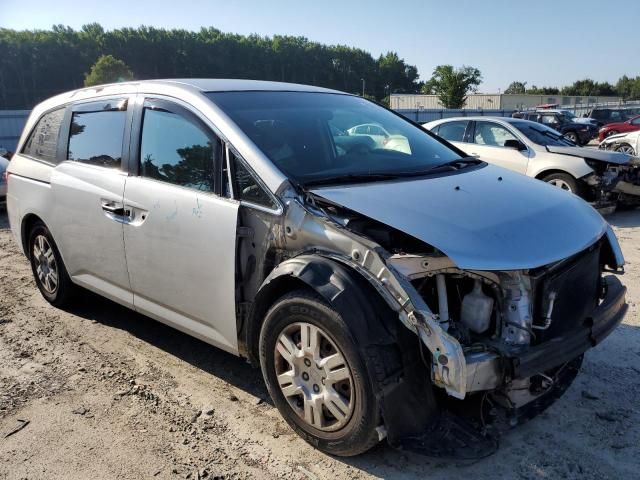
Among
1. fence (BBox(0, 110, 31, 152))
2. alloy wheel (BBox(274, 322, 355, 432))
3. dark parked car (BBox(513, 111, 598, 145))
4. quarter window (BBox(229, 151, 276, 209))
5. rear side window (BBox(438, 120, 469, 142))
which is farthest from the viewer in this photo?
dark parked car (BBox(513, 111, 598, 145))

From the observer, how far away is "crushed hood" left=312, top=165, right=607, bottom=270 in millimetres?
2426

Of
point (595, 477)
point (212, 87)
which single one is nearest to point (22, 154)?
point (212, 87)

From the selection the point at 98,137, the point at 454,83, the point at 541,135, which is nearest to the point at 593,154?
the point at 541,135

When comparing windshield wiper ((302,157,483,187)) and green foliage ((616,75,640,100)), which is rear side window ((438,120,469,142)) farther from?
green foliage ((616,75,640,100))

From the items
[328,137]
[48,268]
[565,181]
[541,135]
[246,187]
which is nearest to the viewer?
[246,187]

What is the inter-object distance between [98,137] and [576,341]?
3.38 m

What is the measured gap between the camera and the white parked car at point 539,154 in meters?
8.57

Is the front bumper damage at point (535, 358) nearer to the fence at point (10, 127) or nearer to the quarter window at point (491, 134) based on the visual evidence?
the quarter window at point (491, 134)

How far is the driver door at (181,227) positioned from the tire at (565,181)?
7034 mm

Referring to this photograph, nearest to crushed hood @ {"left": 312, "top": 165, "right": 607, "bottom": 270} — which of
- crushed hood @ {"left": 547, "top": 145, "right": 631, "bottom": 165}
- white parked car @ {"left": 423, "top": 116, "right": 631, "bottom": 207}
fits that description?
white parked car @ {"left": 423, "top": 116, "right": 631, "bottom": 207}

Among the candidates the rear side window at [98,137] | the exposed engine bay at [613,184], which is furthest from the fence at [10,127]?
the exposed engine bay at [613,184]

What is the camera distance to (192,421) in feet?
10.3

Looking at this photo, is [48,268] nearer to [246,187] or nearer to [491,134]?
[246,187]

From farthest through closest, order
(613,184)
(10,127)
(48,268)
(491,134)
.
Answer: (10,127) < (491,134) < (613,184) < (48,268)
